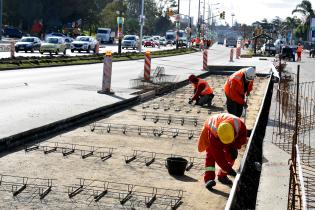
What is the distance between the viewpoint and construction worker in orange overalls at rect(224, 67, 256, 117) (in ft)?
40.9

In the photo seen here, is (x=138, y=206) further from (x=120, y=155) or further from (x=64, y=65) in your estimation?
(x=64, y=65)

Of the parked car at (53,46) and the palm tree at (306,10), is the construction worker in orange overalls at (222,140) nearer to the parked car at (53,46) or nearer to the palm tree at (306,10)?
the parked car at (53,46)

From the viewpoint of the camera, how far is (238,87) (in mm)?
12648

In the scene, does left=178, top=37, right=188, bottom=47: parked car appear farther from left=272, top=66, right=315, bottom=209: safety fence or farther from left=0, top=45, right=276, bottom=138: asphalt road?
left=272, top=66, right=315, bottom=209: safety fence

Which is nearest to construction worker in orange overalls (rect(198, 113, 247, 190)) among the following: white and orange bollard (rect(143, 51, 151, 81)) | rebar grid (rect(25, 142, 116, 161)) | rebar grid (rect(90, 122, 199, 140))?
rebar grid (rect(25, 142, 116, 161))

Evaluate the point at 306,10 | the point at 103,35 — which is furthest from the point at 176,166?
the point at 306,10

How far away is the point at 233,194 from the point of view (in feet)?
22.3

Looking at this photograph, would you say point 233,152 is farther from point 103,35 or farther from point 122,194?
point 103,35

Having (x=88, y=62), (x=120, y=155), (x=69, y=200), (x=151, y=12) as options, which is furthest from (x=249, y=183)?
(x=151, y=12)

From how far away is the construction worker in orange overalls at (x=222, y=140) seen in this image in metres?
7.64

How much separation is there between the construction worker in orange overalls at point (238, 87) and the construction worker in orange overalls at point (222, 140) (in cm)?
437

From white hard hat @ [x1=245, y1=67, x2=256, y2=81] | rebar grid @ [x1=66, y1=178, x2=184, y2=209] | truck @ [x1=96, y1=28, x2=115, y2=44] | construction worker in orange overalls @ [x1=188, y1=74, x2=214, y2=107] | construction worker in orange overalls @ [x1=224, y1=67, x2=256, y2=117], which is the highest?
truck @ [x1=96, y1=28, x2=115, y2=44]

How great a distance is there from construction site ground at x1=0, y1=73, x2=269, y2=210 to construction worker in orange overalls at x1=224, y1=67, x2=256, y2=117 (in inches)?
44.1

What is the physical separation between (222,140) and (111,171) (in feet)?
7.48
